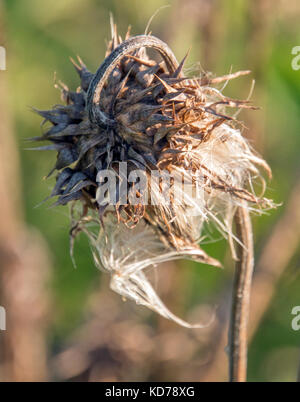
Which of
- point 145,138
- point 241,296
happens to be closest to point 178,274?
point 241,296

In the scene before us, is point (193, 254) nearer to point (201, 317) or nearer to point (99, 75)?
point (99, 75)

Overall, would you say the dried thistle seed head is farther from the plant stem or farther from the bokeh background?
the bokeh background

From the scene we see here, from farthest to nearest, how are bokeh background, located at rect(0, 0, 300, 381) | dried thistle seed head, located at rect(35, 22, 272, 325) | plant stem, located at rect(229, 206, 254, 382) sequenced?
bokeh background, located at rect(0, 0, 300, 381)
plant stem, located at rect(229, 206, 254, 382)
dried thistle seed head, located at rect(35, 22, 272, 325)

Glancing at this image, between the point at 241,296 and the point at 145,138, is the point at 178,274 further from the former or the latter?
the point at 145,138

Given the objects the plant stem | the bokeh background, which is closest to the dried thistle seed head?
the plant stem

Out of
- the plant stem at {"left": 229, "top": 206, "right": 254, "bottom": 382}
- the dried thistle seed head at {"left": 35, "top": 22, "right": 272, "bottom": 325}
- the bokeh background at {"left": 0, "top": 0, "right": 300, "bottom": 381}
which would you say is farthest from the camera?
the bokeh background at {"left": 0, "top": 0, "right": 300, "bottom": 381}
